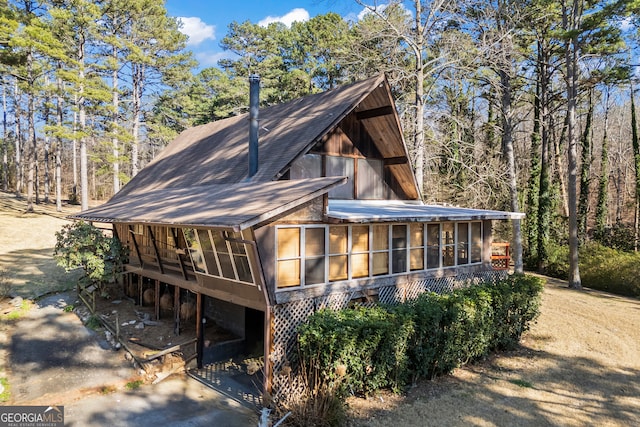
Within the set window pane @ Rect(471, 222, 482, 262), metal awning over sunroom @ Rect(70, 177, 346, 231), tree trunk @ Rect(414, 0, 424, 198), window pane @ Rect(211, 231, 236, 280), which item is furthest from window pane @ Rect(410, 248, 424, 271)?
tree trunk @ Rect(414, 0, 424, 198)

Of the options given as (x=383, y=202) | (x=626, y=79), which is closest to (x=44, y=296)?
(x=383, y=202)

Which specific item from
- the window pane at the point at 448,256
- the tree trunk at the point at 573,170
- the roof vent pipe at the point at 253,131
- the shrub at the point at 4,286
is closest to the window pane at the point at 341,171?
the roof vent pipe at the point at 253,131

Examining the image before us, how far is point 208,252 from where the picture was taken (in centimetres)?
937

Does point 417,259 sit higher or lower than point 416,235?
lower

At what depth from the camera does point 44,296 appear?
1526 cm

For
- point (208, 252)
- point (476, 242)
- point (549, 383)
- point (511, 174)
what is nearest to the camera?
point (549, 383)

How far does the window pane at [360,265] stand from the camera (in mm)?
9607

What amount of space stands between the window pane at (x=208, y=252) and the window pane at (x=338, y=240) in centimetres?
264

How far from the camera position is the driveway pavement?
749cm

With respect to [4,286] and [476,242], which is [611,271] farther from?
[4,286]

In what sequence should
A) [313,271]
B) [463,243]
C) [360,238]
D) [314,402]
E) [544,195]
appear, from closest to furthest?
[314,402], [313,271], [360,238], [463,243], [544,195]

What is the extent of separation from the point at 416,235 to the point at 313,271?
3720 mm

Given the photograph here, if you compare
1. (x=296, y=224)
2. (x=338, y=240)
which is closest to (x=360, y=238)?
(x=338, y=240)

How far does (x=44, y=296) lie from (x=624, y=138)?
45.7 m
